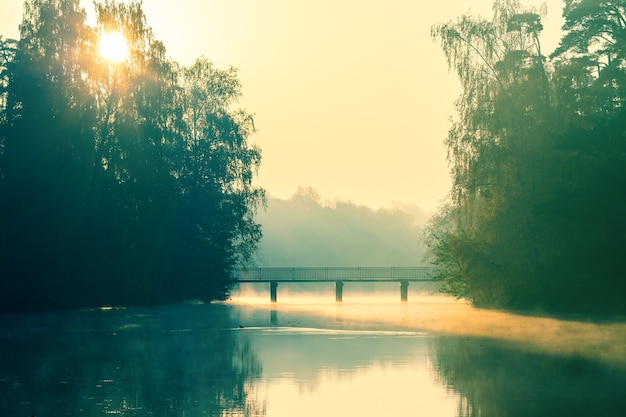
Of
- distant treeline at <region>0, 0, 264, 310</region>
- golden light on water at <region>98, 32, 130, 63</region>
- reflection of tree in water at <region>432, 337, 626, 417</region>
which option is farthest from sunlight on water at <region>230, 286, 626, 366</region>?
golden light on water at <region>98, 32, 130, 63</region>

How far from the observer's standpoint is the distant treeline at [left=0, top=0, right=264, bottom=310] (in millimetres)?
45500

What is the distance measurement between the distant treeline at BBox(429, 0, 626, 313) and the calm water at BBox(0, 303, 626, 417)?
1548cm

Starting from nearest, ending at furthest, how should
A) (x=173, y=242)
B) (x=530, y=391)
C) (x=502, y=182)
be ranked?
(x=530, y=391) < (x=502, y=182) < (x=173, y=242)

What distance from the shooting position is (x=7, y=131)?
4581cm

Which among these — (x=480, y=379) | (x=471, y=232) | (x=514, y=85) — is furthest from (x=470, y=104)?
(x=480, y=379)

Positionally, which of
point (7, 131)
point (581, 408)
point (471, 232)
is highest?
point (7, 131)

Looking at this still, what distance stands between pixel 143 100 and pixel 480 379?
36.9 metres

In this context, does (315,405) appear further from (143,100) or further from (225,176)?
(225,176)

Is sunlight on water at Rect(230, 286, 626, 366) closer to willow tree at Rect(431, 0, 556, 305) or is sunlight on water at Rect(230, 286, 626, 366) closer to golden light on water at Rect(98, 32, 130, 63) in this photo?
willow tree at Rect(431, 0, 556, 305)

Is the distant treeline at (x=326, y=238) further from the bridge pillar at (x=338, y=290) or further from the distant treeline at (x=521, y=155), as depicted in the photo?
the distant treeline at (x=521, y=155)

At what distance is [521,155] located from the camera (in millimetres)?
50438

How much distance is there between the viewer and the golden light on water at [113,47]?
175 feet

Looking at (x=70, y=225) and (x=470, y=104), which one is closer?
(x=70, y=225)

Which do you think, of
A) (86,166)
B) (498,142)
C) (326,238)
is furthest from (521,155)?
(326,238)
